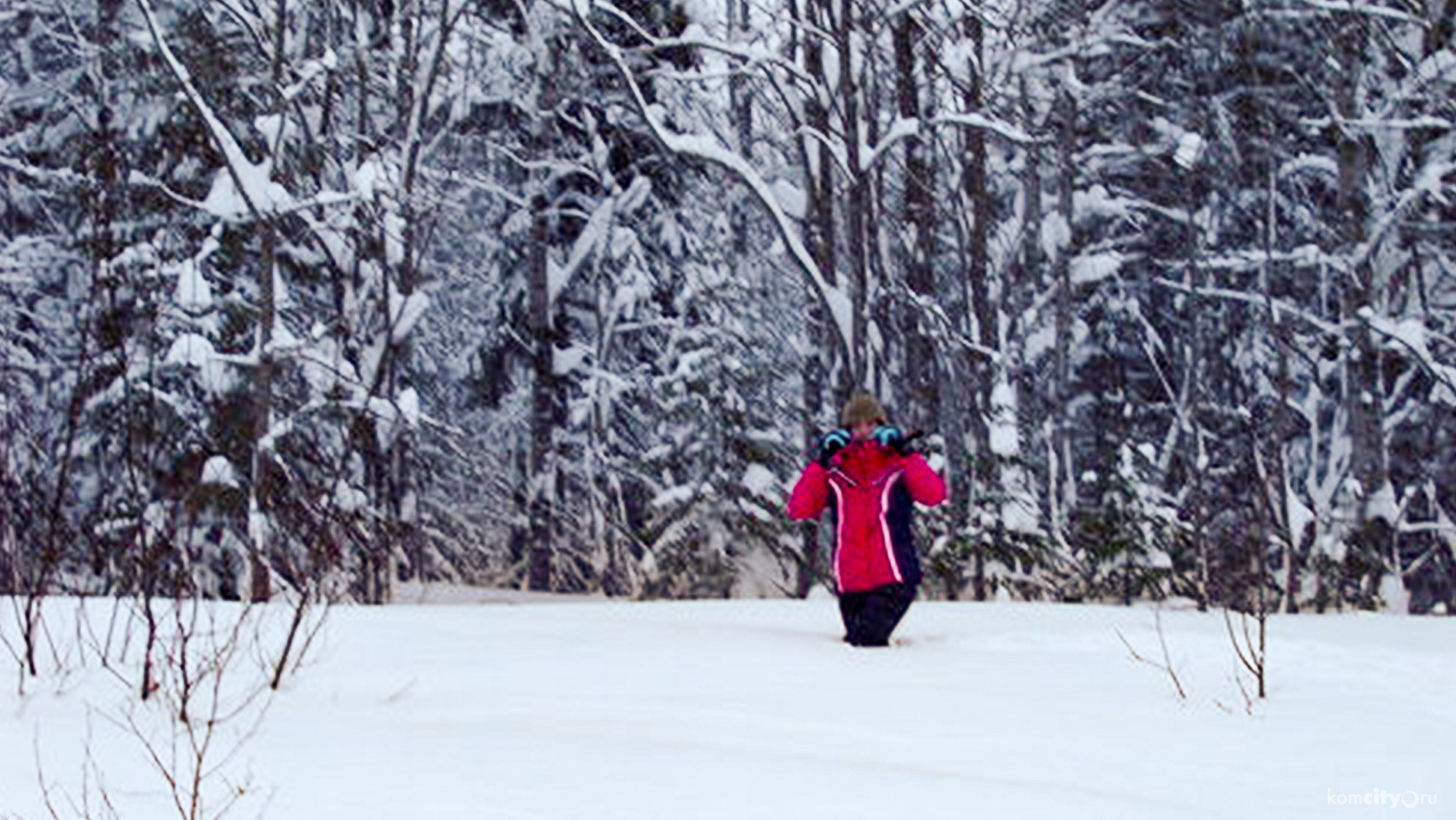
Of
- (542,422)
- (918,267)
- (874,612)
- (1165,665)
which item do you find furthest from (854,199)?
(542,422)

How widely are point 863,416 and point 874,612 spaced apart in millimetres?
999

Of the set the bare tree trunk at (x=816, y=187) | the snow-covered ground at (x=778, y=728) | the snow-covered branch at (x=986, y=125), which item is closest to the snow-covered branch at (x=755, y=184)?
the bare tree trunk at (x=816, y=187)

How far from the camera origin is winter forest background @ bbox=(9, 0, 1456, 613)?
13664 mm

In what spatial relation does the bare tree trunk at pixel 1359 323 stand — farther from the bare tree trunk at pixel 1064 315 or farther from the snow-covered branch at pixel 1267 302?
the bare tree trunk at pixel 1064 315

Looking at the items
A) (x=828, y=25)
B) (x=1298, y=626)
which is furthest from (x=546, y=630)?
(x=828, y=25)

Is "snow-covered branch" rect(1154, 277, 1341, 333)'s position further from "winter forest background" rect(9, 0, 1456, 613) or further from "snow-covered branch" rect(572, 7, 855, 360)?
"snow-covered branch" rect(572, 7, 855, 360)

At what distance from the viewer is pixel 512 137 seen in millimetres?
20859

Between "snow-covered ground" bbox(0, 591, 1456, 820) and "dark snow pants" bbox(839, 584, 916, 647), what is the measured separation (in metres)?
0.16

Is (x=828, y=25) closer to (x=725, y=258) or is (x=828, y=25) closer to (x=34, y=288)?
(x=725, y=258)

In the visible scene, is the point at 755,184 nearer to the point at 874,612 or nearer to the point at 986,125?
the point at 986,125

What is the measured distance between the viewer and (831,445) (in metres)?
7.82

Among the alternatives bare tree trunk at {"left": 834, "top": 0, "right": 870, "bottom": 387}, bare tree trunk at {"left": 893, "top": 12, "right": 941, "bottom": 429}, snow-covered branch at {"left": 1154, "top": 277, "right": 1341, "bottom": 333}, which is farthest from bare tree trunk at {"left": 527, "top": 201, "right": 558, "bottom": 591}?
snow-covered branch at {"left": 1154, "top": 277, "right": 1341, "bottom": 333}
